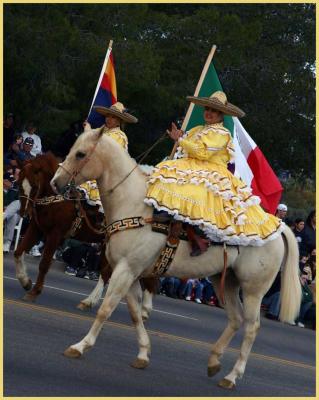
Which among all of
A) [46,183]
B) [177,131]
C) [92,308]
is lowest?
[92,308]

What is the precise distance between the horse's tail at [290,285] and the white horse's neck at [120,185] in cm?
200

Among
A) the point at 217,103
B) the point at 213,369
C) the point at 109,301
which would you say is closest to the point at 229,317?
the point at 213,369

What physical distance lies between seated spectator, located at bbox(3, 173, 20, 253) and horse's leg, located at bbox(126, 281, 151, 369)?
31.4 feet

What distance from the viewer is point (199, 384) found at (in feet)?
37.9

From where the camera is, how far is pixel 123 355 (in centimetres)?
1223

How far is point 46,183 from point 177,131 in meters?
3.84

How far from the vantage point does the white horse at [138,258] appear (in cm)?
1126

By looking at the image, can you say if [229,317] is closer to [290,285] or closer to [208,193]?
[290,285]

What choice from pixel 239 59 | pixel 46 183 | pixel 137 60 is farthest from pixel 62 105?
pixel 46 183

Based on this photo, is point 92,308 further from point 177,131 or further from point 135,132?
point 135,132

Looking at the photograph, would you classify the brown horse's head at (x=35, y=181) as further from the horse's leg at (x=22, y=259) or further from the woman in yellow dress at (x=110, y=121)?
the woman in yellow dress at (x=110, y=121)

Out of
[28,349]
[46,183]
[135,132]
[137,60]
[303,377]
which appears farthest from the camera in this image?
[135,132]

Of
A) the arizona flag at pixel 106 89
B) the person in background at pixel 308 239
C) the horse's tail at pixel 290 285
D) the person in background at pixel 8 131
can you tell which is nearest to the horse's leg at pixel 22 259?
the arizona flag at pixel 106 89

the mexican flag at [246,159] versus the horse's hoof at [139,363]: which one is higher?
the mexican flag at [246,159]
